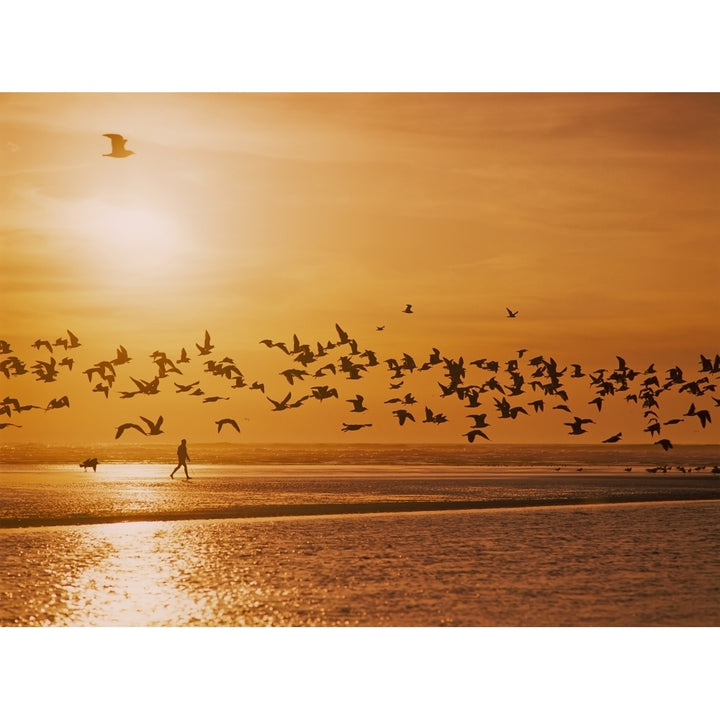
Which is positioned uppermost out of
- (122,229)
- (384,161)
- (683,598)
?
(384,161)

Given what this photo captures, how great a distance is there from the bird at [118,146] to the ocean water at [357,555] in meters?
5.11

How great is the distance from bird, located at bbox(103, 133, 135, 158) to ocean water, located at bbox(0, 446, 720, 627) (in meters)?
5.11

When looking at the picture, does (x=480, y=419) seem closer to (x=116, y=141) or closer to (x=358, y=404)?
(x=358, y=404)

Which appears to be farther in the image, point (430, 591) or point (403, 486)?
point (403, 486)

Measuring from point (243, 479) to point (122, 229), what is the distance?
1266 cm

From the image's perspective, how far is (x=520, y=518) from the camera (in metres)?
17.4

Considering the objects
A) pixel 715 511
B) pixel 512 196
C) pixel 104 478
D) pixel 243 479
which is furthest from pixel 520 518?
pixel 104 478

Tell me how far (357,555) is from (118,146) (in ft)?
20.0

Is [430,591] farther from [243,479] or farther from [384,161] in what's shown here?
[243,479]

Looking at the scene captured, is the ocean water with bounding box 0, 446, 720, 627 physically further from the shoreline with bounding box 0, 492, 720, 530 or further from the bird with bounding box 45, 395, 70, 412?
the bird with bounding box 45, 395, 70, 412

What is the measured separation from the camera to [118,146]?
14094 millimetres

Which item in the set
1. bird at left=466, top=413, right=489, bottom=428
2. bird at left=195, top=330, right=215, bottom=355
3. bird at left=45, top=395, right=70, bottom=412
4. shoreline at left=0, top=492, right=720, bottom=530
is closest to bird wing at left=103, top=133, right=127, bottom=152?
bird at left=195, top=330, right=215, bottom=355

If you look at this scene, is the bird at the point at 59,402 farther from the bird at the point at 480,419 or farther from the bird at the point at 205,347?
the bird at the point at 480,419

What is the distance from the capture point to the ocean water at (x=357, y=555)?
1059 centimetres
